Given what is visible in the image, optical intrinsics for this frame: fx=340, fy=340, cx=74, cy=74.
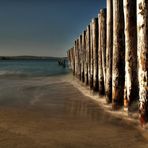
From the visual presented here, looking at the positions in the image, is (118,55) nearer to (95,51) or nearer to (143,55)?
(143,55)

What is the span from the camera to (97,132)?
4.65 m

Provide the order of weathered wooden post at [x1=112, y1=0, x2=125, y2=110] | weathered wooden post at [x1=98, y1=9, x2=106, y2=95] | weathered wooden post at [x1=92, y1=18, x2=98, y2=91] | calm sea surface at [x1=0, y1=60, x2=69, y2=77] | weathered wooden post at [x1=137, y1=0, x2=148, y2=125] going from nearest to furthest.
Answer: weathered wooden post at [x1=137, y1=0, x2=148, y2=125], weathered wooden post at [x1=112, y1=0, x2=125, y2=110], weathered wooden post at [x1=98, y1=9, x2=106, y2=95], weathered wooden post at [x1=92, y1=18, x2=98, y2=91], calm sea surface at [x1=0, y1=60, x2=69, y2=77]

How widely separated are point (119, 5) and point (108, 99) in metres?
2.03

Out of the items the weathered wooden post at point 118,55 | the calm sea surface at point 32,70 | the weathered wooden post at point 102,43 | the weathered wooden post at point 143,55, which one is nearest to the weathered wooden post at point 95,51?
the weathered wooden post at point 102,43

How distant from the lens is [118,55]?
6.39 metres

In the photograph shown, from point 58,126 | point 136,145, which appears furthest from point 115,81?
point 136,145

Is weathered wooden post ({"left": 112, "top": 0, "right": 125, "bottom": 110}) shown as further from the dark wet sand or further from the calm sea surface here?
the calm sea surface

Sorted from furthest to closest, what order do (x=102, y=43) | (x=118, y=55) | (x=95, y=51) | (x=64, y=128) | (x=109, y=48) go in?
(x=95, y=51)
(x=102, y=43)
(x=109, y=48)
(x=118, y=55)
(x=64, y=128)

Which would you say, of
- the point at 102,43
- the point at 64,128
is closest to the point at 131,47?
the point at 64,128

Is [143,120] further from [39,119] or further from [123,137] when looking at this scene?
[39,119]

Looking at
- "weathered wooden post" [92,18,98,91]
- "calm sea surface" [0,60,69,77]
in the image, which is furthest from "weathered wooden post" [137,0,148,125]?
"calm sea surface" [0,60,69,77]

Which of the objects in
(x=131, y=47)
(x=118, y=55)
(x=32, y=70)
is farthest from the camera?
(x=32, y=70)

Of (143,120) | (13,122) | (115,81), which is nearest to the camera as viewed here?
(143,120)

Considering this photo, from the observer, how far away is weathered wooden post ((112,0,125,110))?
630 cm
